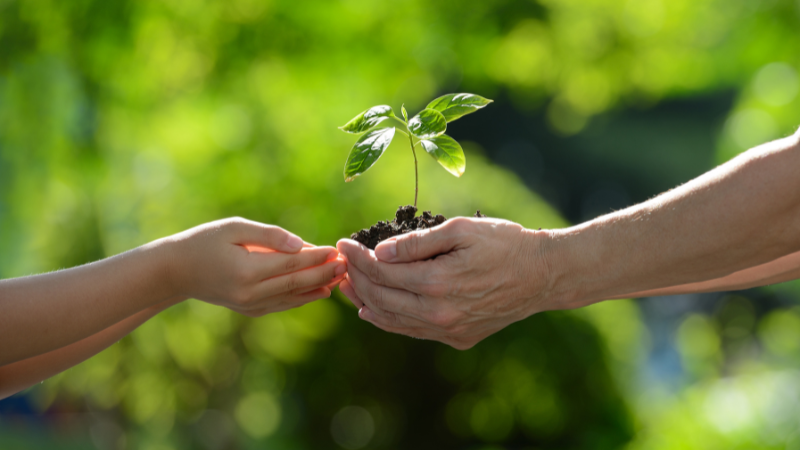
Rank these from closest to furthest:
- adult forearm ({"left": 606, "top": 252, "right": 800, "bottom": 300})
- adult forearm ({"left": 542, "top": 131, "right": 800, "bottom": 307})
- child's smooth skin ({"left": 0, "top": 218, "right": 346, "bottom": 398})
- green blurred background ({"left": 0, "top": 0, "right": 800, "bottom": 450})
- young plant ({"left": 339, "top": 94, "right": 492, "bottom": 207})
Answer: adult forearm ({"left": 542, "top": 131, "right": 800, "bottom": 307}) < child's smooth skin ({"left": 0, "top": 218, "right": 346, "bottom": 398}) < young plant ({"left": 339, "top": 94, "right": 492, "bottom": 207}) < adult forearm ({"left": 606, "top": 252, "right": 800, "bottom": 300}) < green blurred background ({"left": 0, "top": 0, "right": 800, "bottom": 450})

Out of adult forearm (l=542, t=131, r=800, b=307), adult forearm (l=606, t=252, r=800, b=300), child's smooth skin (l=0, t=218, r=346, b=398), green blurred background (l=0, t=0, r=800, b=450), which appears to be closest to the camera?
adult forearm (l=542, t=131, r=800, b=307)

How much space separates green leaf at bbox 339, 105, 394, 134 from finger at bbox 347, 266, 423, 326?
34 cm

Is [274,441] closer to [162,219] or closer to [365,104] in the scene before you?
[162,219]

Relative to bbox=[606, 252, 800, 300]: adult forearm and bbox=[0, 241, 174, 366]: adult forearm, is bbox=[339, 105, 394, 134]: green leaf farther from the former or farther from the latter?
bbox=[606, 252, 800, 300]: adult forearm

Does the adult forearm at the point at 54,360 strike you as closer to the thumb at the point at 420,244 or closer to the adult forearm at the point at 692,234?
the thumb at the point at 420,244

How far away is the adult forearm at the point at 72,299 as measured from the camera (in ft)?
3.34

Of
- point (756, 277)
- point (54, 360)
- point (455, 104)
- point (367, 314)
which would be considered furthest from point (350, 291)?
point (756, 277)

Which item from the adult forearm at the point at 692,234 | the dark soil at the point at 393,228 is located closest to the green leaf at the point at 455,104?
the dark soil at the point at 393,228

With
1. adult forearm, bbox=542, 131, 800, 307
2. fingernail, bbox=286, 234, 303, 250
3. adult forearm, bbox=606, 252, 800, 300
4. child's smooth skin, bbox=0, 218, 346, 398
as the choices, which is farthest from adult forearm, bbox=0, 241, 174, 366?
adult forearm, bbox=606, 252, 800, 300

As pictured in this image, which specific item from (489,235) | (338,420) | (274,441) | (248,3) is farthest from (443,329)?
(248,3)

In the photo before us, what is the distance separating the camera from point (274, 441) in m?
2.92

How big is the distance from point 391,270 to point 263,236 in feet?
1.07

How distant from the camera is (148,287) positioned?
3.78ft

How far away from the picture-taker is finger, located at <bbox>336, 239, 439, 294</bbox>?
1098mm
